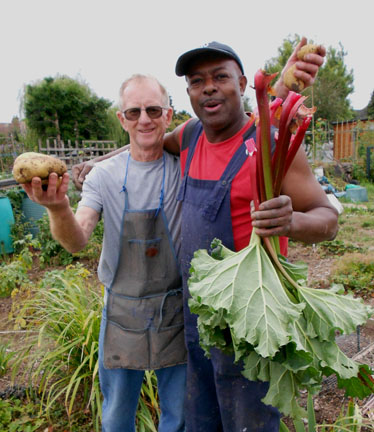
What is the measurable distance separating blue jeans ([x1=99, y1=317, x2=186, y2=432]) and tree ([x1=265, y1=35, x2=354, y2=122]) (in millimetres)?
21596

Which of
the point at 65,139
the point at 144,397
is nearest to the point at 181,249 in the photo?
the point at 144,397

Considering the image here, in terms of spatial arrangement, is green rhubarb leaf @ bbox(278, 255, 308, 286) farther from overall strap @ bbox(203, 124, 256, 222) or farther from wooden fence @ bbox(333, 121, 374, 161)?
wooden fence @ bbox(333, 121, 374, 161)

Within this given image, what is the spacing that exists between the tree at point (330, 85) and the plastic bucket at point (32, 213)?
17.9 meters

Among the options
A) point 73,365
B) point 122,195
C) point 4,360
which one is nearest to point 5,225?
point 4,360

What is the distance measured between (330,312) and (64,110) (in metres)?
17.6

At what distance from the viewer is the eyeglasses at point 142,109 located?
6.97 ft

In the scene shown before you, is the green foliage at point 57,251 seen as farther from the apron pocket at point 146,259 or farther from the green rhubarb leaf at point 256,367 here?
the green rhubarb leaf at point 256,367

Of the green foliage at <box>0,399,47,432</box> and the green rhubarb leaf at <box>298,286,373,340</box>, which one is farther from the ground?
the green rhubarb leaf at <box>298,286,373,340</box>

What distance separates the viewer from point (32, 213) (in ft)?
26.0

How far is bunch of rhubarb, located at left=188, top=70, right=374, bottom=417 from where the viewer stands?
1.33 metres

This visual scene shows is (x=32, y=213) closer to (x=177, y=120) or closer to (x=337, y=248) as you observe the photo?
(x=337, y=248)

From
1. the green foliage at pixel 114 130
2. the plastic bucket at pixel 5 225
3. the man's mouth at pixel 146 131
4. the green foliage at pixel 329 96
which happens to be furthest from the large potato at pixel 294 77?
the green foliage at pixel 329 96

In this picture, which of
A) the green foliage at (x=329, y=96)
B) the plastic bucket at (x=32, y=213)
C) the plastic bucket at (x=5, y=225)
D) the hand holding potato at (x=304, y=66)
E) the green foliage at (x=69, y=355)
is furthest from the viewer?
the green foliage at (x=329, y=96)

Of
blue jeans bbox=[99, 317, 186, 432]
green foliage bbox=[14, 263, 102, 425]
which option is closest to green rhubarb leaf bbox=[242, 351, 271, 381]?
blue jeans bbox=[99, 317, 186, 432]
